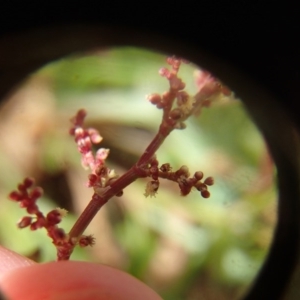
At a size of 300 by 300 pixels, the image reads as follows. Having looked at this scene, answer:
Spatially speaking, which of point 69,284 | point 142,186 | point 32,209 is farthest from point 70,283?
point 142,186

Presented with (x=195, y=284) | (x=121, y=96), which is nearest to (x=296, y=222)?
(x=195, y=284)

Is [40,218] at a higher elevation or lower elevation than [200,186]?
lower

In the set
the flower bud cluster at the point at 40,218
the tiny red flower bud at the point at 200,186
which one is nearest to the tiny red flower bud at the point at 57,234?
the flower bud cluster at the point at 40,218

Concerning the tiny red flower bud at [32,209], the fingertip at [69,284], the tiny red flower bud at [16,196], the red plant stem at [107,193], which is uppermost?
the red plant stem at [107,193]

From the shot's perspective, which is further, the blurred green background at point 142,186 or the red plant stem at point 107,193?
the blurred green background at point 142,186

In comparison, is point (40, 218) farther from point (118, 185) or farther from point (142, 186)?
point (142, 186)

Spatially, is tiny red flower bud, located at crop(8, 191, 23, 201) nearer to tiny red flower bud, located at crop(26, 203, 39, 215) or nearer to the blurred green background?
tiny red flower bud, located at crop(26, 203, 39, 215)

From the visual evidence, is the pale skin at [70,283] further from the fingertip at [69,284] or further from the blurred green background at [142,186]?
the blurred green background at [142,186]
